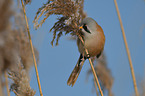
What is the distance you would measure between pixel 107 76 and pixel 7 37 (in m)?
3.68

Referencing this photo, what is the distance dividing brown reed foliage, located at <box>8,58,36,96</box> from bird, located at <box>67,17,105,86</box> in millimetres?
525

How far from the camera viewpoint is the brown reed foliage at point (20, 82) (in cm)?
130

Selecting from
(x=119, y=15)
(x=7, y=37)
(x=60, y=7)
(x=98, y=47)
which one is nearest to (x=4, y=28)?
(x=7, y=37)

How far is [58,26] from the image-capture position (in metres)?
1.55

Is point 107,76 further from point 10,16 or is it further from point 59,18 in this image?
point 10,16

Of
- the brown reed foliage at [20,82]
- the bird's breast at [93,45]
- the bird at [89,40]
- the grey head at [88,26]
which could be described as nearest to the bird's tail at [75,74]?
the bird at [89,40]

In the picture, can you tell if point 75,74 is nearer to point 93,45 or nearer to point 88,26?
point 93,45

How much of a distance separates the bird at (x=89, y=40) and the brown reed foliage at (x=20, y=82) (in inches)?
20.7

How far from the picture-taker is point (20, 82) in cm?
136

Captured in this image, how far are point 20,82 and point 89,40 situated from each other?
0.72 meters

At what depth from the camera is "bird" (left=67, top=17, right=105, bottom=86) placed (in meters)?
1.68

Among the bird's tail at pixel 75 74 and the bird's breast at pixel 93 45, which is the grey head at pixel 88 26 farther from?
the bird's tail at pixel 75 74

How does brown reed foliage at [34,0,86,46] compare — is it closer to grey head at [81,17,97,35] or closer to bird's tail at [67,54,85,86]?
grey head at [81,17,97,35]

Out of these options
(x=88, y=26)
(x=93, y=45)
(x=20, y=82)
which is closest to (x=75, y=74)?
(x=93, y=45)
